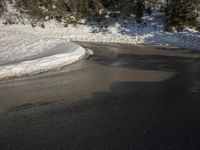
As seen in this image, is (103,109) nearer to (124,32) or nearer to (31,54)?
(31,54)

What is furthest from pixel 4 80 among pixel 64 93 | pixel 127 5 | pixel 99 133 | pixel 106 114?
pixel 127 5

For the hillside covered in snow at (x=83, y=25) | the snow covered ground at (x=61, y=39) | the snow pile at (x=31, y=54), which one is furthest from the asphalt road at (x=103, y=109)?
the hillside covered in snow at (x=83, y=25)

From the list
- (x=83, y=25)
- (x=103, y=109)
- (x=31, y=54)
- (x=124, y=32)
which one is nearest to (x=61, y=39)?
(x=31, y=54)

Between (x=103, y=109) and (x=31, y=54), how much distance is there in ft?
36.5

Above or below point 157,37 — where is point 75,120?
above

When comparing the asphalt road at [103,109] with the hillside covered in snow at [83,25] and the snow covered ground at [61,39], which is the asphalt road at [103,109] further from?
the hillside covered in snow at [83,25]

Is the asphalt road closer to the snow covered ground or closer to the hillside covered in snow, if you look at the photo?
the snow covered ground

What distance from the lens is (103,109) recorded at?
8.97m

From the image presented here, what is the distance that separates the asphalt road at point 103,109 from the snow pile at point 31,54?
94cm

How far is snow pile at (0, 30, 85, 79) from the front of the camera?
14.2m

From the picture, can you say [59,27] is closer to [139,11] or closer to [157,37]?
[139,11]

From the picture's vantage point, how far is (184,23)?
30.9 meters

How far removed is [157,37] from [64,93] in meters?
19.0

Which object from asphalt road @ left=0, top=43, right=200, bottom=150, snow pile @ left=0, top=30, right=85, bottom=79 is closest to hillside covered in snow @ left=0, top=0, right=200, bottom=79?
snow pile @ left=0, top=30, right=85, bottom=79
